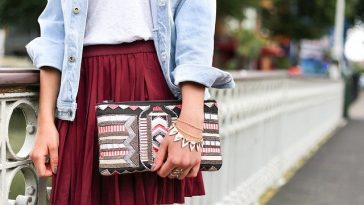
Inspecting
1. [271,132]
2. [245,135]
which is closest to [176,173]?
[245,135]

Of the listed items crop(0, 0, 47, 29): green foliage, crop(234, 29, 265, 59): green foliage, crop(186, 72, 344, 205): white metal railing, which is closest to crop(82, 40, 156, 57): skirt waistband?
crop(186, 72, 344, 205): white metal railing

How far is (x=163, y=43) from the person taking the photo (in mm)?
1903

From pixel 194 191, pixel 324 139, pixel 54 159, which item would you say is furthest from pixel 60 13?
pixel 324 139

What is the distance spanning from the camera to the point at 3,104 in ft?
6.60

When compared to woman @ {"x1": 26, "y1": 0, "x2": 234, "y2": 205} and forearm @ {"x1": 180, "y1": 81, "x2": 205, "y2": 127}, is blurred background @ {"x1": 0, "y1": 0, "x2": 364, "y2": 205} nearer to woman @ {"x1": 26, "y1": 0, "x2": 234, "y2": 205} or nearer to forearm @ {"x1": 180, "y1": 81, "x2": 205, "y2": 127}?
woman @ {"x1": 26, "y1": 0, "x2": 234, "y2": 205}

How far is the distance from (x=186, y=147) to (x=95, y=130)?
29 cm

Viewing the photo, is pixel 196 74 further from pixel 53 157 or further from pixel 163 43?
pixel 53 157

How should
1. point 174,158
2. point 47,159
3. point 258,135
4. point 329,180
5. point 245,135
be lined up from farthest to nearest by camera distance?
point 329,180 → point 258,135 → point 245,135 → point 47,159 → point 174,158

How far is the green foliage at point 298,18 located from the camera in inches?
1286

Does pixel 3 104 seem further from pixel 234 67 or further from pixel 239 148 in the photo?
pixel 234 67

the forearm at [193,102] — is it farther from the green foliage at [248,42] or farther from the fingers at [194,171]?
the green foliage at [248,42]

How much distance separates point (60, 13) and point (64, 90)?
0.26 metres

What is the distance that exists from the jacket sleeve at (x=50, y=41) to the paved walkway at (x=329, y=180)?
4079 millimetres

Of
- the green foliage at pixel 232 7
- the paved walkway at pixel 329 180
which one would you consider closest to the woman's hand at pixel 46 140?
the paved walkway at pixel 329 180
